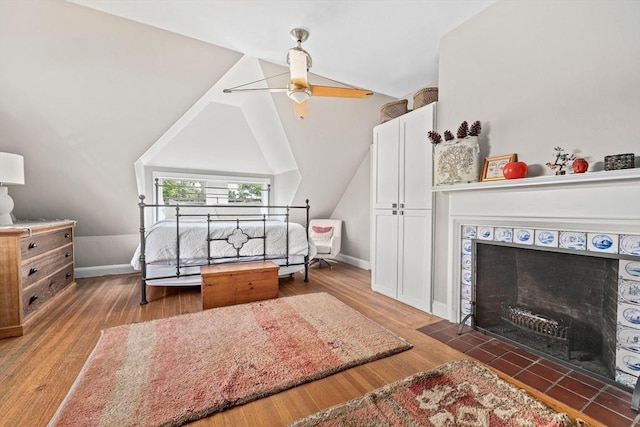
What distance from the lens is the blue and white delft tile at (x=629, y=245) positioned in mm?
1488

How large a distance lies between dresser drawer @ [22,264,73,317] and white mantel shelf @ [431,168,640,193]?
12.2 ft

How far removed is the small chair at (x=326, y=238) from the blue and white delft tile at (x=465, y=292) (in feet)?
8.26

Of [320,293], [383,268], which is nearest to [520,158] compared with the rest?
[383,268]

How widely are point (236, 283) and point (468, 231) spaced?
2.34m

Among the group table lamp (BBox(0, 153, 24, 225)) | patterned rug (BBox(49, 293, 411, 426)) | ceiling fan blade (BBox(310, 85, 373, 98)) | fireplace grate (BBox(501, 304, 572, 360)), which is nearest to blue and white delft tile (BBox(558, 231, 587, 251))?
fireplace grate (BBox(501, 304, 572, 360))

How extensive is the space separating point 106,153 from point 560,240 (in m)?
4.56

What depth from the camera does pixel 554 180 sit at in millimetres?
1667

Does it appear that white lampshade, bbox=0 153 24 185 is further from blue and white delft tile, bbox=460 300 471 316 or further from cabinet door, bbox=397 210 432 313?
blue and white delft tile, bbox=460 300 471 316

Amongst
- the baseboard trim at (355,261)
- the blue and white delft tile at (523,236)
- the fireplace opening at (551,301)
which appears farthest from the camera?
the baseboard trim at (355,261)

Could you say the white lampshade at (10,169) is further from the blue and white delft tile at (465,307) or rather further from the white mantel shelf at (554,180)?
the blue and white delft tile at (465,307)

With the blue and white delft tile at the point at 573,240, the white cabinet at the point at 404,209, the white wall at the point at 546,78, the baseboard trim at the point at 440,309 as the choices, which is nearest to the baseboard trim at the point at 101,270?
the white cabinet at the point at 404,209

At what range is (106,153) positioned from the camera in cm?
322

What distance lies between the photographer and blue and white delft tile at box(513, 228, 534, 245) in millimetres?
1951

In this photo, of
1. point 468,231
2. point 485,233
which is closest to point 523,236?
point 485,233
